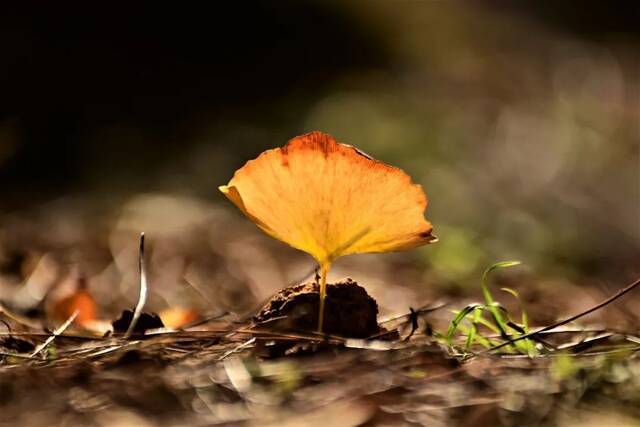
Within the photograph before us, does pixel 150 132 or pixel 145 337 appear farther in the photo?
pixel 150 132

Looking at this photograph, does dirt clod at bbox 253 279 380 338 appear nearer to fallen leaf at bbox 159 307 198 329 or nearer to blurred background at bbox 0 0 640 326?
fallen leaf at bbox 159 307 198 329

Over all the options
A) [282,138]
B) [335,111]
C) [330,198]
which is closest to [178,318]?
[330,198]

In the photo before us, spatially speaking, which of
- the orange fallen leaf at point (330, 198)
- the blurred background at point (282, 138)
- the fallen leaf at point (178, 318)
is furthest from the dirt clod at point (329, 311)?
the blurred background at point (282, 138)

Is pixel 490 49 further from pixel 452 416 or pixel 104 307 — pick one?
pixel 452 416

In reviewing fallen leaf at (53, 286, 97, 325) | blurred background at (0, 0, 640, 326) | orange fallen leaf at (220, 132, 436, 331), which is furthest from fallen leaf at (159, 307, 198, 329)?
orange fallen leaf at (220, 132, 436, 331)

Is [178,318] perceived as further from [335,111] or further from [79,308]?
[335,111]

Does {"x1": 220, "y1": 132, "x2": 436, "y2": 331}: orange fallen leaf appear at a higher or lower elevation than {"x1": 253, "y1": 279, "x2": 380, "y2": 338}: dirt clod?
higher

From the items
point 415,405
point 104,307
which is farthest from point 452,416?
point 104,307
